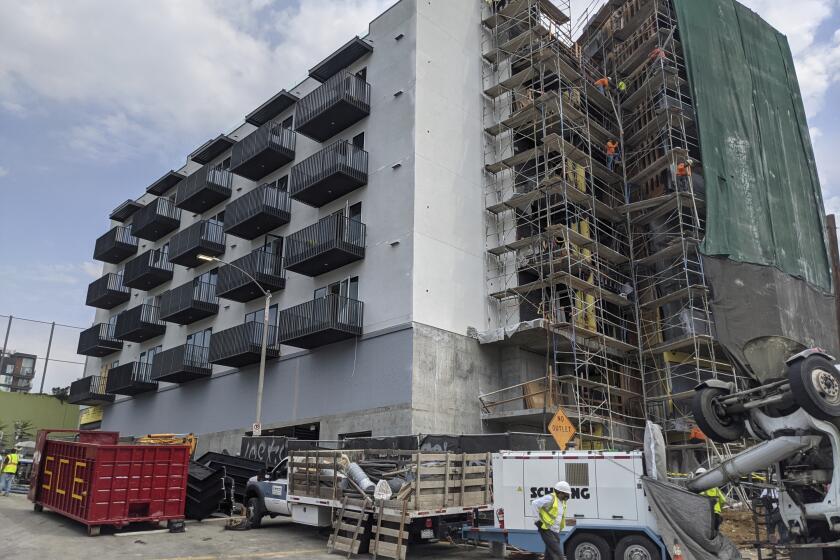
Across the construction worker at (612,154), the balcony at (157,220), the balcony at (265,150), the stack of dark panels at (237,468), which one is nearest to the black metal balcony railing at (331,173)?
the balcony at (265,150)

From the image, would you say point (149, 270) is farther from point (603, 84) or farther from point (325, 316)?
point (603, 84)

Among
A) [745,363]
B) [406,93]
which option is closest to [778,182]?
[745,363]

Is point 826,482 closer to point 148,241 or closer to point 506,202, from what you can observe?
point 506,202

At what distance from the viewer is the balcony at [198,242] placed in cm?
3397

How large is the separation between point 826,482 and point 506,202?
18.2 m

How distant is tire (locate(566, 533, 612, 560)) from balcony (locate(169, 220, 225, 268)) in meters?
26.7

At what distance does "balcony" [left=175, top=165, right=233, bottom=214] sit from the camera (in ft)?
114

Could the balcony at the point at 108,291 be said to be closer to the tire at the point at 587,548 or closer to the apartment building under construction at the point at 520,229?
the apartment building under construction at the point at 520,229

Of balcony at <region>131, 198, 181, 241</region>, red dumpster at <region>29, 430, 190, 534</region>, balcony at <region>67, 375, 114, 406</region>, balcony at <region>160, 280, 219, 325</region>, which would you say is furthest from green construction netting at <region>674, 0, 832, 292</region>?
balcony at <region>67, 375, 114, 406</region>

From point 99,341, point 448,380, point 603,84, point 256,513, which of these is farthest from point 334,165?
point 99,341

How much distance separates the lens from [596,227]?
84.7 feet

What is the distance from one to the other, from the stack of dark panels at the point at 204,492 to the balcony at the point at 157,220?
81.9ft

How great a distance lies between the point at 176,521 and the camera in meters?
14.9

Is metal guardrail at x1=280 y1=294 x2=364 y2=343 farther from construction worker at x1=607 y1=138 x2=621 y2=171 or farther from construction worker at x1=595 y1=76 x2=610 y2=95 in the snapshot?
construction worker at x1=595 y1=76 x2=610 y2=95
